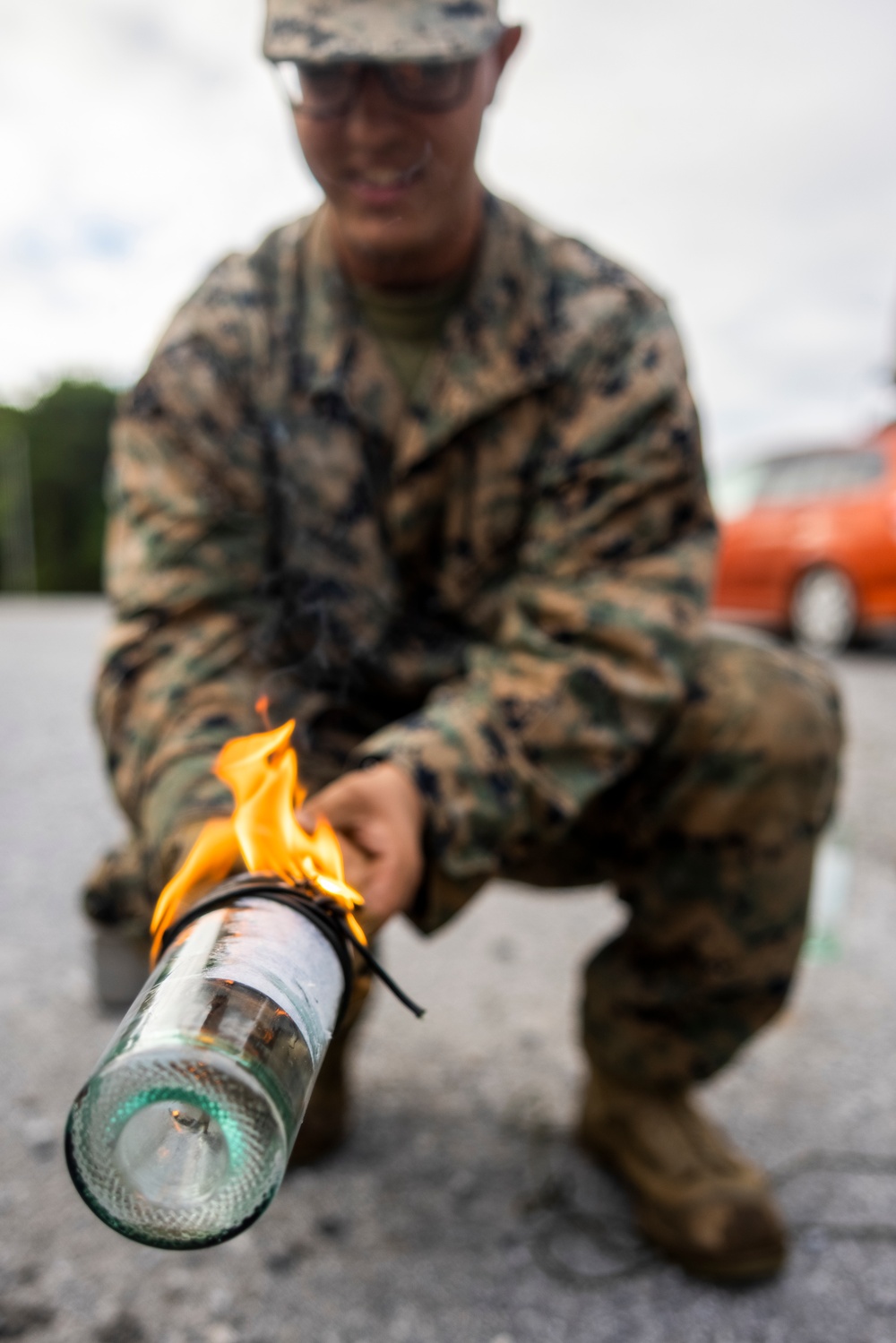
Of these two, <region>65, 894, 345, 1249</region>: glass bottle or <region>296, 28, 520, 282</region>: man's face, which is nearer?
<region>65, 894, 345, 1249</region>: glass bottle

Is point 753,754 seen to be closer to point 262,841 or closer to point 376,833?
Result: point 376,833

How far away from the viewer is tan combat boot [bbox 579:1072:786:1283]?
5.52 feet

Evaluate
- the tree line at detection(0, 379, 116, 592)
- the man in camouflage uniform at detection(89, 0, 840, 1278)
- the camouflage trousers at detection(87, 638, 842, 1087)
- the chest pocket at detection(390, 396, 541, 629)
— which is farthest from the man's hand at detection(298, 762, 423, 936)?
the tree line at detection(0, 379, 116, 592)

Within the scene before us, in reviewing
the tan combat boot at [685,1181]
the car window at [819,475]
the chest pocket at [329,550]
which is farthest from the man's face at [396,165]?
the car window at [819,475]

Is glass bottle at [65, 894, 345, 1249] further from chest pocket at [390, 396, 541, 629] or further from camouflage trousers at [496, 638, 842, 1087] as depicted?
chest pocket at [390, 396, 541, 629]

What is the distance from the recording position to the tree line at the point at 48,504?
1524 inches

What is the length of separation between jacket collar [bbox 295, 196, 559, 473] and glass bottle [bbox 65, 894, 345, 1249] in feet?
3.78

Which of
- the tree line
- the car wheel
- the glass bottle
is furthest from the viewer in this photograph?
the tree line

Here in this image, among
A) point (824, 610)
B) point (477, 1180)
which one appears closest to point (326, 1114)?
point (477, 1180)

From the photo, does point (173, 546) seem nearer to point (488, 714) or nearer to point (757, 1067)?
point (488, 714)

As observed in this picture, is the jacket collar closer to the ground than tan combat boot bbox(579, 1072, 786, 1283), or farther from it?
farther from it

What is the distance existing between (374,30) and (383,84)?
0.22 ft

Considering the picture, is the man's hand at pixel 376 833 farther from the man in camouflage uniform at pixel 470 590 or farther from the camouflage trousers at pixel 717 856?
the camouflage trousers at pixel 717 856

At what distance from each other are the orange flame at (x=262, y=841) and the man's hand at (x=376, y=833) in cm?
6
